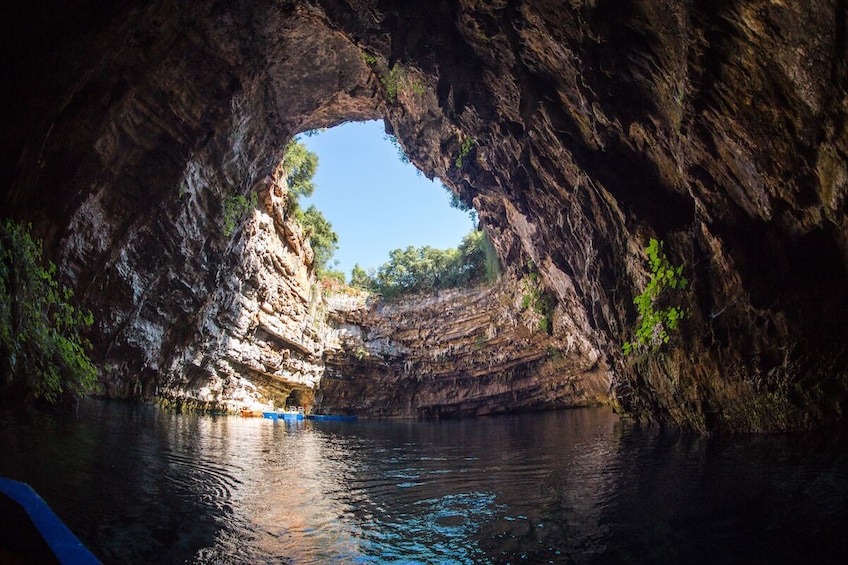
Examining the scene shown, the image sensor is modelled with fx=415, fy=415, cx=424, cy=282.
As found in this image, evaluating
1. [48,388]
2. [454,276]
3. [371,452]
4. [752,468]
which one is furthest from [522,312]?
[48,388]

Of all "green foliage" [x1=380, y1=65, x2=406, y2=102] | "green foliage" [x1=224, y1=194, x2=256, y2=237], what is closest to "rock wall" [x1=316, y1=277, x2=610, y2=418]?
"green foliage" [x1=224, y1=194, x2=256, y2=237]

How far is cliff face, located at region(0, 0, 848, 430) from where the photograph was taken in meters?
4.48

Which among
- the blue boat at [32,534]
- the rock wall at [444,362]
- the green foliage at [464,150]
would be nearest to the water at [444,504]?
the blue boat at [32,534]

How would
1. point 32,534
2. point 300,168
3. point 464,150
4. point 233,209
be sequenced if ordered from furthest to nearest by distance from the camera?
point 300,168
point 233,209
point 464,150
point 32,534

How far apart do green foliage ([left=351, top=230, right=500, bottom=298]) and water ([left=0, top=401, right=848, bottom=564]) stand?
1831cm

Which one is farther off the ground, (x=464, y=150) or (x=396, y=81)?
(x=396, y=81)

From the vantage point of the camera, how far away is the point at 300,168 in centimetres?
2275

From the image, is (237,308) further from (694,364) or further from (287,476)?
(694,364)

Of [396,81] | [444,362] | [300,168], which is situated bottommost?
[444,362]

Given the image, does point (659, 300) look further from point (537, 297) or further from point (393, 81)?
point (393, 81)

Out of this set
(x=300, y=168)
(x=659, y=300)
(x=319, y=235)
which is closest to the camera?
(x=659, y=300)

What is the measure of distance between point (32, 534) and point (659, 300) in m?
8.50

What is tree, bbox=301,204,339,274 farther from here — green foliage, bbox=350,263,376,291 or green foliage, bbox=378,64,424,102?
green foliage, bbox=378,64,424,102

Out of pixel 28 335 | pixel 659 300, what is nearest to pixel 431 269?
pixel 659 300
